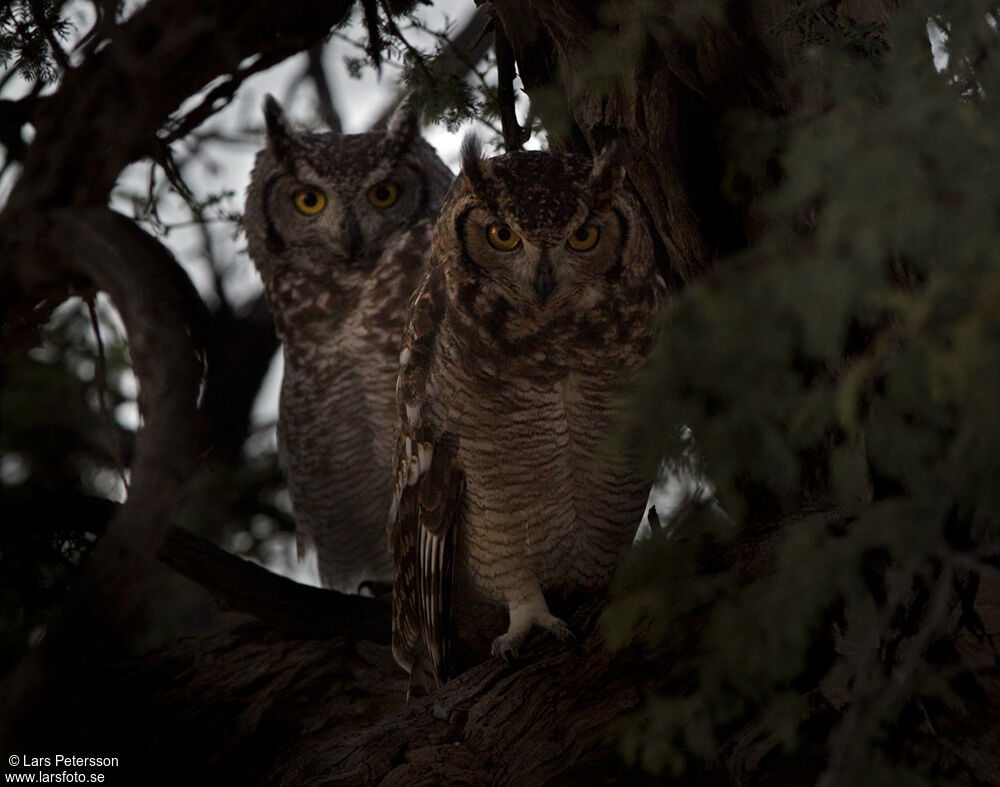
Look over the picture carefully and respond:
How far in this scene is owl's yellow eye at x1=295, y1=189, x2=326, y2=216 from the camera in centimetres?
324

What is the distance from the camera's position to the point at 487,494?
2.21 meters

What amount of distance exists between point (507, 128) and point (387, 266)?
2.18 ft

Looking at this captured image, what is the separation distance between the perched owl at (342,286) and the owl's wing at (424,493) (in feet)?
2.08

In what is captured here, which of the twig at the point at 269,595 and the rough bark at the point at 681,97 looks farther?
the twig at the point at 269,595

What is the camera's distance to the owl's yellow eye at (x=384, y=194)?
3218 mm

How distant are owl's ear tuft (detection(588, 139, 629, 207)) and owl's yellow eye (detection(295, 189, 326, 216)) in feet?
4.47

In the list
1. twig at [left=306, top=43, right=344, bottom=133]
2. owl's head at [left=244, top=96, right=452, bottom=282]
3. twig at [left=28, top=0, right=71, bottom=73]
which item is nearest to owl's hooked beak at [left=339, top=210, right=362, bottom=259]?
owl's head at [left=244, top=96, right=452, bottom=282]

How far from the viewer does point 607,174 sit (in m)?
2.11

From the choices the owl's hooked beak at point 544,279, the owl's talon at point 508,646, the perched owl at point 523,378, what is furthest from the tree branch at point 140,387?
the owl's talon at point 508,646

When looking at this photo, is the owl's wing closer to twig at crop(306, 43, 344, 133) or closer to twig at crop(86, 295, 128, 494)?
twig at crop(86, 295, 128, 494)

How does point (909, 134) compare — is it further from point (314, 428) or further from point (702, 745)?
point (314, 428)

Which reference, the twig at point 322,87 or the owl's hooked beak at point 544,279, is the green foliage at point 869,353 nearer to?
the owl's hooked beak at point 544,279

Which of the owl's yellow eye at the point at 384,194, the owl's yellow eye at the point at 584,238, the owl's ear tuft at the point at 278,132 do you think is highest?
the owl's ear tuft at the point at 278,132

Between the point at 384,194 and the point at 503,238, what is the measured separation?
122 cm
